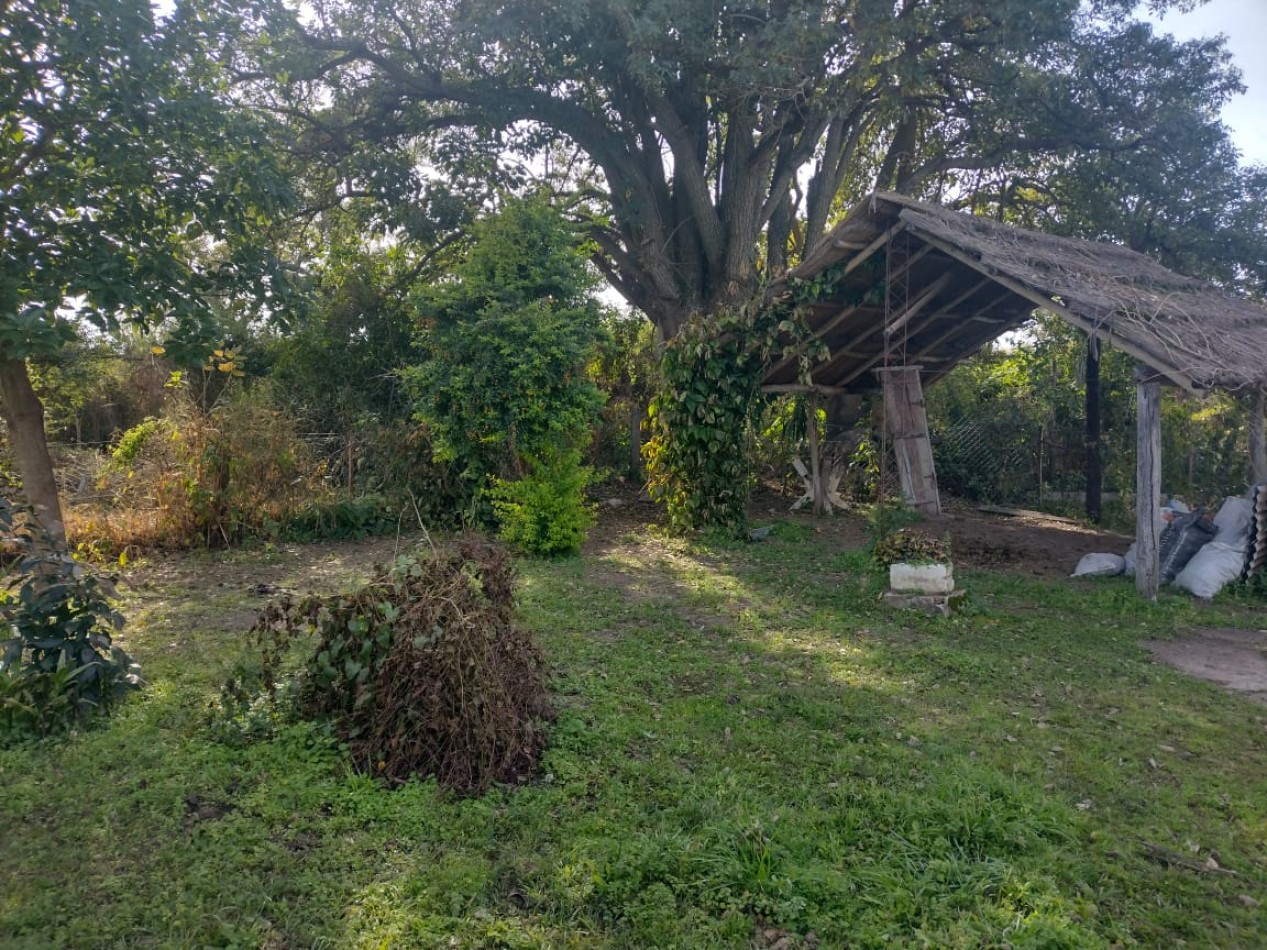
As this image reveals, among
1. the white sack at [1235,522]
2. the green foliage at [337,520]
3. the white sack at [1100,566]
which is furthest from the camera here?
the green foliage at [337,520]

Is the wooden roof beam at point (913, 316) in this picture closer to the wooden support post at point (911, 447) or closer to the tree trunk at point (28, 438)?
the wooden support post at point (911, 447)

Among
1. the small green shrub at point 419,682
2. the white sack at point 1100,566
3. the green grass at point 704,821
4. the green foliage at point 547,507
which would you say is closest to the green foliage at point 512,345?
the green foliage at point 547,507

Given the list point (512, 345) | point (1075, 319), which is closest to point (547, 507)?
point (512, 345)

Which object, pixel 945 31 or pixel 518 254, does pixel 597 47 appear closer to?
pixel 518 254

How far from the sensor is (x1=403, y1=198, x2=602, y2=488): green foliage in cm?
946

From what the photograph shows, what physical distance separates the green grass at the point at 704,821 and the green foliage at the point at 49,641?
0.23 metres

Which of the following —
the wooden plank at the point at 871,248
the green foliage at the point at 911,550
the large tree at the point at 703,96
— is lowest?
the green foliage at the point at 911,550

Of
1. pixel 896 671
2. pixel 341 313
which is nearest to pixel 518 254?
pixel 341 313

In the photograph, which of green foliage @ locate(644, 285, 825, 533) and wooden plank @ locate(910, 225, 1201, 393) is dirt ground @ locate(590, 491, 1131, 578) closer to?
green foliage @ locate(644, 285, 825, 533)

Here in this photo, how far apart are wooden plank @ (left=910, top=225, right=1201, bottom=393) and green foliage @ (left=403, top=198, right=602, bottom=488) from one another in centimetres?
387

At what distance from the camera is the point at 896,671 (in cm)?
577

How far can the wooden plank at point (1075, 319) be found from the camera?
22.7ft

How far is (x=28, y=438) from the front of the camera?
21.9 feet

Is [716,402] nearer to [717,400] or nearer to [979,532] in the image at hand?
[717,400]
